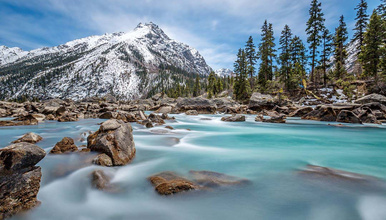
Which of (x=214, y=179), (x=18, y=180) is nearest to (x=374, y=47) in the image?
(x=214, y=179)

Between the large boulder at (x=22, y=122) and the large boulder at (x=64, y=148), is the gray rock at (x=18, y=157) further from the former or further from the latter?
the large boulder at (x=22, y=122)

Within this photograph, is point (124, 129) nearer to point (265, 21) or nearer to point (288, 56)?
point (288, 56)

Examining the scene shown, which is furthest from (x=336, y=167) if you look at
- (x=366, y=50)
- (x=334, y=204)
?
(x=366, y=50)

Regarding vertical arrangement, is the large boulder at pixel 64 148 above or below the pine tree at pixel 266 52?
below

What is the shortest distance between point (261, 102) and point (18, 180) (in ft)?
103

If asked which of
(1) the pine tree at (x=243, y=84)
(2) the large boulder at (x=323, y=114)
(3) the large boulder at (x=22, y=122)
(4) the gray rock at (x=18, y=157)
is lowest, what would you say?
(3) the large boulder at (x=22, y=122)

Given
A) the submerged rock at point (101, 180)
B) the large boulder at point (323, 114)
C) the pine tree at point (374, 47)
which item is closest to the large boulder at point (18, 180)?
the submerged rock at point (101, 180)

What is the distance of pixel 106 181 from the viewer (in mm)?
4203

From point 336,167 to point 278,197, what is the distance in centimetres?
313

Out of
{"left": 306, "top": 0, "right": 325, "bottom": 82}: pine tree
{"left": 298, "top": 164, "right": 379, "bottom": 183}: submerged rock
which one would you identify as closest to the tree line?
{"left": 306, "top": 0, "right": 325, "bottom": 82}: pine tree

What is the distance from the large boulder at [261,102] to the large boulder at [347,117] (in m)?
12.8

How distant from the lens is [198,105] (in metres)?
34.0

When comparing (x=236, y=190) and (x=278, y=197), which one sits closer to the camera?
(x=278, y=197)

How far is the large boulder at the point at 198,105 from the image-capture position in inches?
1313
